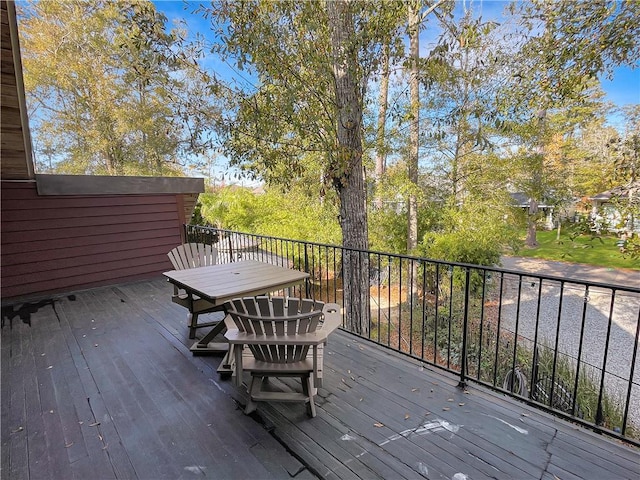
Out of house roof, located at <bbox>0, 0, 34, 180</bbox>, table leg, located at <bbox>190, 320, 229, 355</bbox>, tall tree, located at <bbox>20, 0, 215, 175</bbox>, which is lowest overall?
table leg, located at <bbox>190, 320, 229, 355</bbox>

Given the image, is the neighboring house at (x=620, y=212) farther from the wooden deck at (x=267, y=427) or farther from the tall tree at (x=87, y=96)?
the tall tree at (x=87, y=96)

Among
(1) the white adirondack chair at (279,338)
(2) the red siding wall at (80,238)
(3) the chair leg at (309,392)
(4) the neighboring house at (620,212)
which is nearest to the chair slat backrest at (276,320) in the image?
(1) the white adirondack chair at (279,338)

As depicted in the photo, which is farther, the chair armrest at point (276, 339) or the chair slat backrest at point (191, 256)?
the chair slat backrest at point (191, 256)

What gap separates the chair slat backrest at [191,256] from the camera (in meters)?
3.65

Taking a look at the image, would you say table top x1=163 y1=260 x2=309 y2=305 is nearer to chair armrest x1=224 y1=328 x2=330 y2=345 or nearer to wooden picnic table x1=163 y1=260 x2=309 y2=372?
wooden picnic table x1=163 y1=260 x2=309 y2=372

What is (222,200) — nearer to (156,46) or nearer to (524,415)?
(156,46)

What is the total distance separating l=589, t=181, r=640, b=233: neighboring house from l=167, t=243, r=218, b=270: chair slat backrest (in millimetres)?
4220

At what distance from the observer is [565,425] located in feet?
6.11

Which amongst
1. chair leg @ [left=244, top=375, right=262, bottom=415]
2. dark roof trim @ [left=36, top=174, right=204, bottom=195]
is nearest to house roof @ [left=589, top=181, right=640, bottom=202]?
chair leg @ [left=244, top=375, right=262, bottom=415]

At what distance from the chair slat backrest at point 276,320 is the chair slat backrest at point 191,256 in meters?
2.07

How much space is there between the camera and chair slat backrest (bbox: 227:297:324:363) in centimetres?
177

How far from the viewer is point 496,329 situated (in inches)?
237

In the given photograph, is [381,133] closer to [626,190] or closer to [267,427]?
[626,190]

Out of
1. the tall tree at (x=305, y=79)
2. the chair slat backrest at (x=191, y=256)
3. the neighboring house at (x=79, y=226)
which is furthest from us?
the neighboring house at (x=79, y=226)
